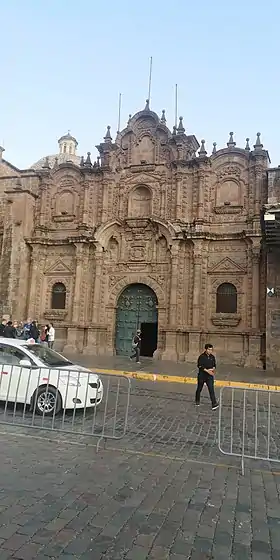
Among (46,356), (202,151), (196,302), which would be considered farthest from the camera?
(202,151)

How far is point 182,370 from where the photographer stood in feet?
55.0

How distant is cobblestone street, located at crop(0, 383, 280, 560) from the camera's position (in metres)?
3.32

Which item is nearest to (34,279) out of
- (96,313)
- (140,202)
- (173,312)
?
(96,313)

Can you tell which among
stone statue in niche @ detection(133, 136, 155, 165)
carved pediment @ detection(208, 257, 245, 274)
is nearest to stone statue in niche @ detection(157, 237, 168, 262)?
carved pediment @ detection(208, 257, 245, 274)

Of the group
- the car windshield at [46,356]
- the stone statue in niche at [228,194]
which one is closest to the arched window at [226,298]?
the stone statue in niche at [228,194]

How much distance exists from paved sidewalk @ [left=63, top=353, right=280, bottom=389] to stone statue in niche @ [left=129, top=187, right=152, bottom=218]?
28.1 ft

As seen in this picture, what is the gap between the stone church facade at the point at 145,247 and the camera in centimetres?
2064

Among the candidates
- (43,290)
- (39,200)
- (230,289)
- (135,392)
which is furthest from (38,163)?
(135,392)

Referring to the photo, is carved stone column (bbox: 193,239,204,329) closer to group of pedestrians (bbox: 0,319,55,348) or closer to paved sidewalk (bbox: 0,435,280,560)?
group of pedestrians (bbox: 0,319,55,348)

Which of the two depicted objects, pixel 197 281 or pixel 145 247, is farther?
pixel 145 247

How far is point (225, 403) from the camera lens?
401 inches

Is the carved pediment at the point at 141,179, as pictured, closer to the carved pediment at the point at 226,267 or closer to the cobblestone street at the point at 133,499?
the carved pediment at the point at 226,267

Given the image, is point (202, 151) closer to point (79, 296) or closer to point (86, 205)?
point (86, 205)

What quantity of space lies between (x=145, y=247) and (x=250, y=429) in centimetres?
1582
